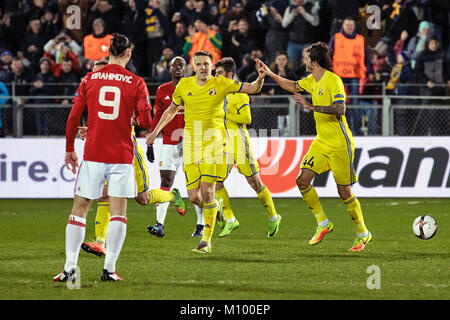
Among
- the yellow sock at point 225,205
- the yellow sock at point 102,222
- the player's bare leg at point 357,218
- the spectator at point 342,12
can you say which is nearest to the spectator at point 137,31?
the spectator at point 342,12

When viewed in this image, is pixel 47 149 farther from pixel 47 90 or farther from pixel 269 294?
pixel 269 294

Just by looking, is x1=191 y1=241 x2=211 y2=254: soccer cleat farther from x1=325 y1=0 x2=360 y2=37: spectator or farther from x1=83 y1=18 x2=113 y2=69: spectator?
x1=325 y1=0 x2=360 y2=37: spectator

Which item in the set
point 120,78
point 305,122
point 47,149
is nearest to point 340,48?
point 305,122

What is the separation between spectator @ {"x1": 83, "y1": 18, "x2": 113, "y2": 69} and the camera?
733 inches

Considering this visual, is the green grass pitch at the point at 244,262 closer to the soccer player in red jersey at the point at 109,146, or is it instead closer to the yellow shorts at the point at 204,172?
the soccer player in red jersey at the point at 109,146

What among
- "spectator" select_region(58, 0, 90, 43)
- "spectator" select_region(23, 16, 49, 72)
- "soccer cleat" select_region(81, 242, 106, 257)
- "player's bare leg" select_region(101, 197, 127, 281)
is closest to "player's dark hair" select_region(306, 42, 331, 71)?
"soccer cleat" select_region(81, 242, 106, 257)

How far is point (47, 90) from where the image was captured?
61.1 ft

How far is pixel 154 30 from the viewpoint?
19.6m

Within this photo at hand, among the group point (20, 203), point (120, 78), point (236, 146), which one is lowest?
point (20, 203)

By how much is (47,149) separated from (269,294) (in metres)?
10.8

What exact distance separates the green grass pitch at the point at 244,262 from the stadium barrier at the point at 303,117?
278 centimetres

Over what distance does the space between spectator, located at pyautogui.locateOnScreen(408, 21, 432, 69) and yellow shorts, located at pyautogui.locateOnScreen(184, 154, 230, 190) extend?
31.2 feet

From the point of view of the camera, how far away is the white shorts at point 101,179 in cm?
759
